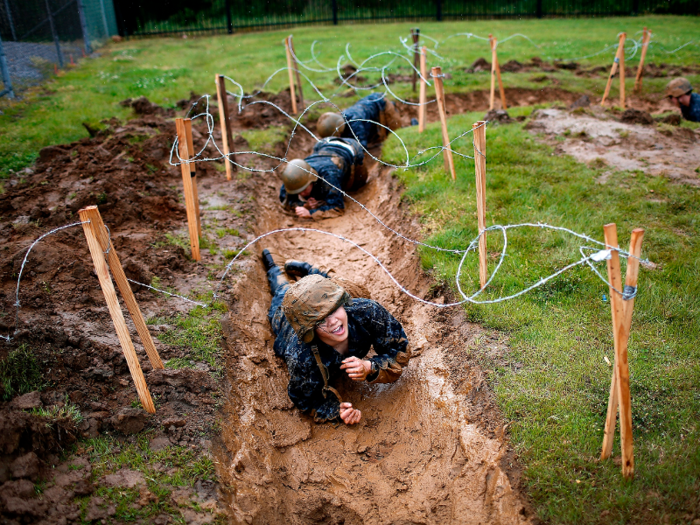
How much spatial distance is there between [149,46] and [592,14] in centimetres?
2171

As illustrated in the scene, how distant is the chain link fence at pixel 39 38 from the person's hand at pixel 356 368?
11.1m

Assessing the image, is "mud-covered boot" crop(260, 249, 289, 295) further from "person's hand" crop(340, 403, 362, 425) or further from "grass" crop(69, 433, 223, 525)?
"grass" crop(69, 433, 223, 525)

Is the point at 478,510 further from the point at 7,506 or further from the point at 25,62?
the point at 25,62

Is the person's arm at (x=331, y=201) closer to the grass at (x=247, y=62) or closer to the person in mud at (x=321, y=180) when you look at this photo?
the person in mud at (x=321, y=180)

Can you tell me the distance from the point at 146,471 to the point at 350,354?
1986mm

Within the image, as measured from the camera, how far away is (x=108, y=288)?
10.8 ft

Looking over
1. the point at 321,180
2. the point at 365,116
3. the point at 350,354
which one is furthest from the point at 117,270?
the point at 365,116

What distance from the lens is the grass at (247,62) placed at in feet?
31.8

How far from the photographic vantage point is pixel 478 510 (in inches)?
127

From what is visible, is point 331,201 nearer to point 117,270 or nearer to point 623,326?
point 117,270

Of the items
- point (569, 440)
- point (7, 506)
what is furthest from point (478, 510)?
point (7, 506)

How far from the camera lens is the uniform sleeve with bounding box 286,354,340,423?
4.19m

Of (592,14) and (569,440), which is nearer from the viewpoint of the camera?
(569,440)

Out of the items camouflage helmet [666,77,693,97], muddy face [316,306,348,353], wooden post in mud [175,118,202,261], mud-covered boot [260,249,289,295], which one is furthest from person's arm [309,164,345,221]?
camouflage helmet [666,77,693,97]
